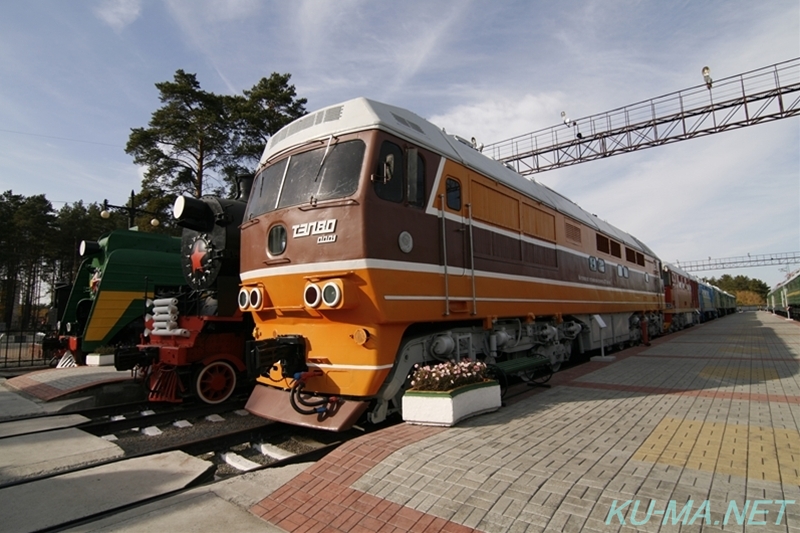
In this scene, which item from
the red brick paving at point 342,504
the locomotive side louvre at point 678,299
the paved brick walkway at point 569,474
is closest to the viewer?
the paved brick walkway at point 569,474

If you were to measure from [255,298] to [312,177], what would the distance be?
6.31ft

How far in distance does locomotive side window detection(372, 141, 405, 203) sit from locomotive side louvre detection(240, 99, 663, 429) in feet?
0.05

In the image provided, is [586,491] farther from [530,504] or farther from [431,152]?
[431,152]

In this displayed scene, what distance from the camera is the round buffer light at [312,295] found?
17.6 feet

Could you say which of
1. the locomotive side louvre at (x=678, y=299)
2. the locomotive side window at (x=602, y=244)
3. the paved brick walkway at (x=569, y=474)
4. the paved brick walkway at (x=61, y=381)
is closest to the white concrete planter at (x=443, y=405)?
the paved brick walkway at (x=569, y=474)

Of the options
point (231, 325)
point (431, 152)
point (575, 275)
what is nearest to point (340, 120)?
point (431, 152)

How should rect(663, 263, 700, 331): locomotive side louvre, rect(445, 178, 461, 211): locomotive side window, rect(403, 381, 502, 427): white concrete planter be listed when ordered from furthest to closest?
1. rect(663, 263, 700, 331): locomotive side louvre
2. rect(445, 178, 461, 211): locomotive side window
3. rect(403, 381, 502, 427): white concrete planter

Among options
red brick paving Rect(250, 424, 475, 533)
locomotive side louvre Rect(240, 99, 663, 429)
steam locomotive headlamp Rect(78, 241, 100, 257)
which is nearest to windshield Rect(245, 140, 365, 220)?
locomotive side louvre Rect(240, 99, 663, 429)

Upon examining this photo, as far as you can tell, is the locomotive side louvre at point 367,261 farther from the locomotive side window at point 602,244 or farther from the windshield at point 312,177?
the locomotive side window at point 602,244

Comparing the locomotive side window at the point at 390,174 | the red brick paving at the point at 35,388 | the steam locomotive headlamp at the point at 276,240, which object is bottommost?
the red brick paving at the point at 35,388

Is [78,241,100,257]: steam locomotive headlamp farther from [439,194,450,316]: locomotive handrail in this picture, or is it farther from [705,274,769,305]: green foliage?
[705,274,769,305]: green foliage

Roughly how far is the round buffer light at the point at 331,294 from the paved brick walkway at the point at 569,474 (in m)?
1.54

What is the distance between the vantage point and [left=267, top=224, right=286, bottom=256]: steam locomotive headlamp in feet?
19.7

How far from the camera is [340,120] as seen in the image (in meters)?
5.93
